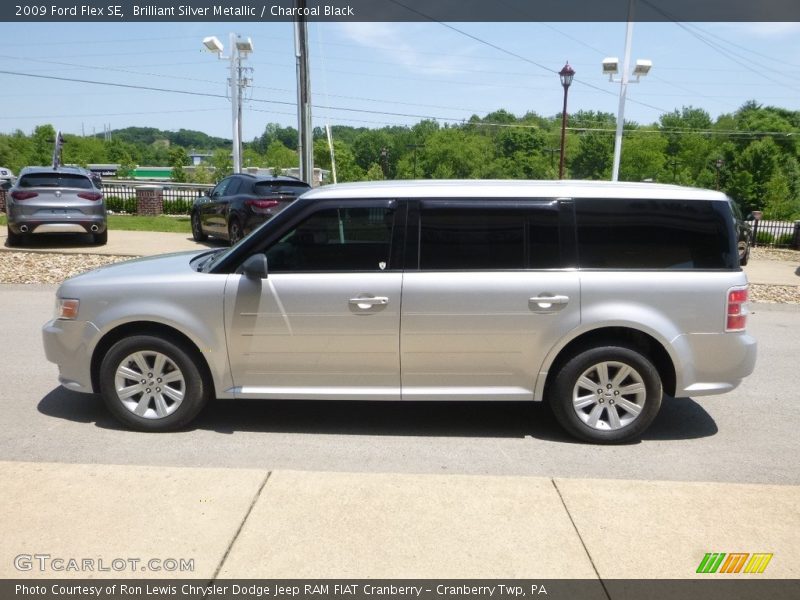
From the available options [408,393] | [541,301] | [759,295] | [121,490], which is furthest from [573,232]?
[759,295]

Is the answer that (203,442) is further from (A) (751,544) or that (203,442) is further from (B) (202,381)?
(A) (751,544)

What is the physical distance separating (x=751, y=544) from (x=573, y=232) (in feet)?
7.47

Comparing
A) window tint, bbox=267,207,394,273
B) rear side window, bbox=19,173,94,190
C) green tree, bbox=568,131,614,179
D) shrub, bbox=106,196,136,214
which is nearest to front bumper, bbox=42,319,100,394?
window tint, bbox=267,207,394,273

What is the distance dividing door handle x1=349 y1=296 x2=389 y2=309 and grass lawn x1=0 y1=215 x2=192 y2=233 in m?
16.2

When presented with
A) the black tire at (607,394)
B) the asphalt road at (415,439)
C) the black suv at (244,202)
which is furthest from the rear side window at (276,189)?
the black tire at (607,394)

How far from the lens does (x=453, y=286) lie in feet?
15.8

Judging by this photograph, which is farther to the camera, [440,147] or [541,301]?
[440,147]

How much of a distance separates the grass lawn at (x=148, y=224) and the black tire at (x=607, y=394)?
1679 centimetres

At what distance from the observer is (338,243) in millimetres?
4910

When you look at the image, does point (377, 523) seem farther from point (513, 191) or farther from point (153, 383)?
point (513, 191)

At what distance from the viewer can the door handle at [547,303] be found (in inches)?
189

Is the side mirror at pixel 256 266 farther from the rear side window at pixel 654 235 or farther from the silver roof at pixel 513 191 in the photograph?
the rear side window at pixel 654 235

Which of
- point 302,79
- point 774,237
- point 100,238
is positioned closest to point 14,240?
point 100,238

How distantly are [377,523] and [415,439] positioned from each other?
4.72ft
